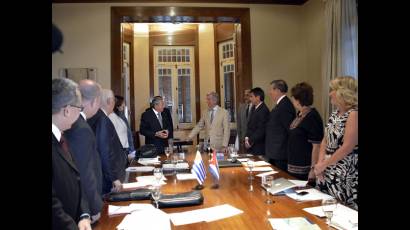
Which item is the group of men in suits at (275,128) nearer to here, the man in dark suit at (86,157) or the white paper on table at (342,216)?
the white paper on table at (342,216)

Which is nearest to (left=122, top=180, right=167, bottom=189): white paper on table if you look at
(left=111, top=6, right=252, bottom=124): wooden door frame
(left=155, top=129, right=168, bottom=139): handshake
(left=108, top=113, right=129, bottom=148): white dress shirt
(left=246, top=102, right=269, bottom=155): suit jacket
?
(left=108, top=113, right=129, bottom=148): white dress shirt

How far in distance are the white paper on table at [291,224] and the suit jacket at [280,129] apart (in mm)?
2207

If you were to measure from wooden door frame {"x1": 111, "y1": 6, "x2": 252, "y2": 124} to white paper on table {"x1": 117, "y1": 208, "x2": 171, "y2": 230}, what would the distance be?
3.97 m

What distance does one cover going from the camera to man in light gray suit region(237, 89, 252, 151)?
5.41 m

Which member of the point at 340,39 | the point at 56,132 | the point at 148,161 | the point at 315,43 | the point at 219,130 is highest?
the point at 315,43

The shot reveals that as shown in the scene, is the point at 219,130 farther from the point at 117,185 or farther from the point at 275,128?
the point at 117,185

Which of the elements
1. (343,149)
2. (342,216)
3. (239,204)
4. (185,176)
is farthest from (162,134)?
(342,216)

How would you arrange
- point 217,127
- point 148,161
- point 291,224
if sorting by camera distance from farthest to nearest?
1. point 217,127
2. point 148,161
3. point 291,224

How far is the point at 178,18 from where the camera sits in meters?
5.77

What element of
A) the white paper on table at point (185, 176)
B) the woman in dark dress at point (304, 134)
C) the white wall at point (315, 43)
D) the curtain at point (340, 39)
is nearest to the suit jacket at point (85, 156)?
the white paper on table at point (185, 176)

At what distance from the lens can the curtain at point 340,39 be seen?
14.7 ft

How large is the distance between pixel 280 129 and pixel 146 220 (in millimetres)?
2436
